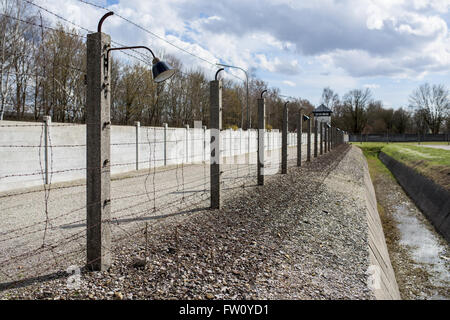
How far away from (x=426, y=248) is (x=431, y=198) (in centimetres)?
497

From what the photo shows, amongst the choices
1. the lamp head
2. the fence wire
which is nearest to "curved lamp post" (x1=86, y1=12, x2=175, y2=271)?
the fence wire

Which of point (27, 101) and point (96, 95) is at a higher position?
point (27, 101)

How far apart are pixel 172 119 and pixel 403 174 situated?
19.5 meters

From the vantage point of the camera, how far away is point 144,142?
1605 cm

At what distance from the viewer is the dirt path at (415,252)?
6697 millimetres

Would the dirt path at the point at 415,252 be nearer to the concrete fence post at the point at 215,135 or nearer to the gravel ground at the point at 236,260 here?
the gravel ground at the point at 236,260

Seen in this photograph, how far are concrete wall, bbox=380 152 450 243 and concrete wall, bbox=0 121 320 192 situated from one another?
9432mm

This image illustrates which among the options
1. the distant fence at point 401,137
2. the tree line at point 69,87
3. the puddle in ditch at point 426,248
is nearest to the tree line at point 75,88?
the tree line at point 69,87

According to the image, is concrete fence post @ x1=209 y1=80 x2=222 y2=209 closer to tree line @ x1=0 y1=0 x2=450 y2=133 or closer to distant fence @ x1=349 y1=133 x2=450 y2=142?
tree line @ x1=0 y1=0 x2=450 y2=133

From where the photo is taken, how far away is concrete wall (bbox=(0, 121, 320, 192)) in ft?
33.1

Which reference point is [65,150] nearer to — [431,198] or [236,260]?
[236,260]

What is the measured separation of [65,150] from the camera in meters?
12.1
